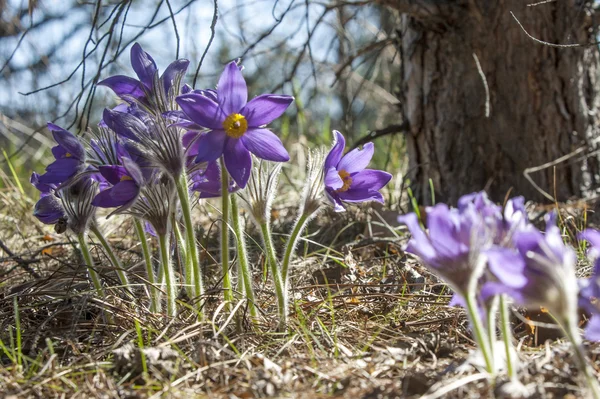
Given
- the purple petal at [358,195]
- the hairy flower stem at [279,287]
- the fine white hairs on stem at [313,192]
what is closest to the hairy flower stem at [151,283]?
the hairy flower stem at [279,287]

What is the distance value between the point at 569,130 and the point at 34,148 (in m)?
5.23

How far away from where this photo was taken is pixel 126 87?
171 centimetres

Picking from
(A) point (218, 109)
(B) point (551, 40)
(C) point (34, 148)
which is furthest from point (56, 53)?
(A) point (218, 109)

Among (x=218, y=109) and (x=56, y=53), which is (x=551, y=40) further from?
(x=56, y=53)

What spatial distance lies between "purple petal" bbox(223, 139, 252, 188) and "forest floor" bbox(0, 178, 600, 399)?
1.14ft

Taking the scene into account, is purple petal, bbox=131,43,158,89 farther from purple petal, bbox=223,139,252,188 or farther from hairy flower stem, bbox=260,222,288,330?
hairy flower stem, bbox=260,222,288,330

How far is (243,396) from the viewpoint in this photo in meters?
1.33

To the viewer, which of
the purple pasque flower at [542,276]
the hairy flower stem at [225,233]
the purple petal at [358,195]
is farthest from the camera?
the purple petal at [358,195]

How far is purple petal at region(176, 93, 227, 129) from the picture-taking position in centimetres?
152

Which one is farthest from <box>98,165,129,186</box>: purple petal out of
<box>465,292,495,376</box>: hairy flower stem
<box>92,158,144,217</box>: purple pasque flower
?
<box>465,292,495,376</box>: hairy flower stem

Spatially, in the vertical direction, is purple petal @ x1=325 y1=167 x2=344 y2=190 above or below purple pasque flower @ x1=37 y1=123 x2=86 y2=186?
below

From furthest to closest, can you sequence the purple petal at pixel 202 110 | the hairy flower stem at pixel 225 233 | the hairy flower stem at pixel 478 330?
the hairy flower stem at pixel 225 233 → the purple petal at pixel 202 110 → the hairy flower stem at pixel 478 330

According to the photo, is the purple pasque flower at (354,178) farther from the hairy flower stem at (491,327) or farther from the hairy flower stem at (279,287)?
the hairy flower stem at (491,327)

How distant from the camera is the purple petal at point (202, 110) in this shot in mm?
1520
